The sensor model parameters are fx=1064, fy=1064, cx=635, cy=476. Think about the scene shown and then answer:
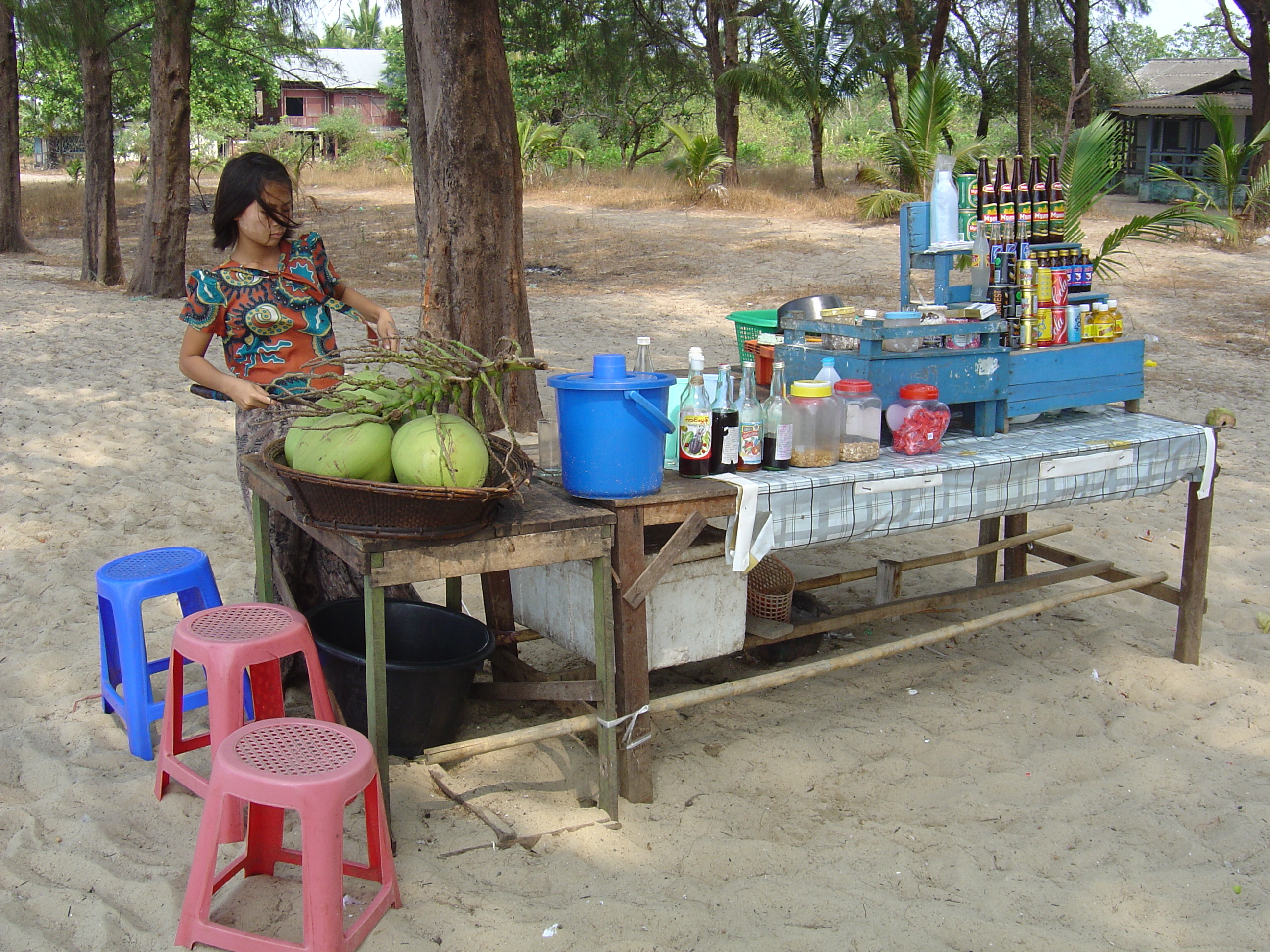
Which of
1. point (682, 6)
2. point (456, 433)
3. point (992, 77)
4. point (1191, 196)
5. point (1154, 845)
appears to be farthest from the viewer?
point (992, 77)

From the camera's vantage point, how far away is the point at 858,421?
312 cm

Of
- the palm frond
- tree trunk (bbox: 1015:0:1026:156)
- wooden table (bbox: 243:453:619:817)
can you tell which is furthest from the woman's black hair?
tree trunk (bbox: 1015:0:1026:156)

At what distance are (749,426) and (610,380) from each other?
1.67 feet

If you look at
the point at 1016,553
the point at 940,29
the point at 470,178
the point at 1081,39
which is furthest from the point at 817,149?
the point at 1016,553

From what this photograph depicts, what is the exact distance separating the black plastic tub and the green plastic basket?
52.9 inches

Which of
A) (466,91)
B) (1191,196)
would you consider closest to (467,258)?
(466,91)

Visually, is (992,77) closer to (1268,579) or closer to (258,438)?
(1268,579)

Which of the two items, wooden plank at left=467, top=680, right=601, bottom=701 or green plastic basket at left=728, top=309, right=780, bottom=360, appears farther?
green plastic basket at left=728, top=309, right=780, bottom=360

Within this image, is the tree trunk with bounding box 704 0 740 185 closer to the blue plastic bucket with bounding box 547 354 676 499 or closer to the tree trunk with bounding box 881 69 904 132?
the tree trunk with bounding box 881 69 904 132

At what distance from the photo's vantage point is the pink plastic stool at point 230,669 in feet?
8.66

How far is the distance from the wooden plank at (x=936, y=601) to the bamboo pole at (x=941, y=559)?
18 centimetres

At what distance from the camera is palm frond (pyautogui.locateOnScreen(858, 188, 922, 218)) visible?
635 inches

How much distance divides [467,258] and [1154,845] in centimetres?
407

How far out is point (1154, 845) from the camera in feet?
9.35
